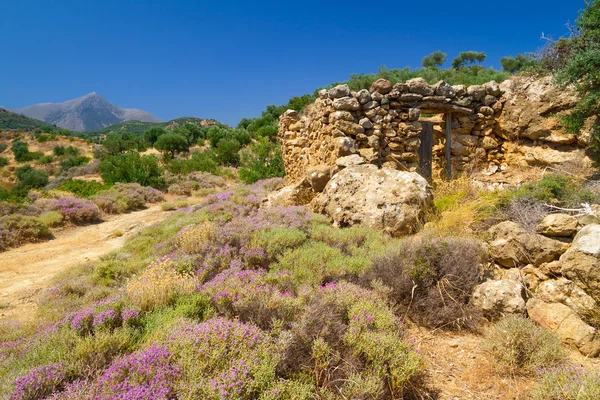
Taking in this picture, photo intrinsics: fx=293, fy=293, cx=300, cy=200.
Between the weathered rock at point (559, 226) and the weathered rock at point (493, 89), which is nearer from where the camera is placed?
the weathered rock at point (559, 226)

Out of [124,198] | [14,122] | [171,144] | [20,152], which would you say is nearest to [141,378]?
[124,198]

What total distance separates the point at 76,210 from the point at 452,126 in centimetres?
1187

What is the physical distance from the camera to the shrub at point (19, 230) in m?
7.30

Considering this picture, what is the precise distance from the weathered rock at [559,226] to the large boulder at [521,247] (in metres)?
0.15

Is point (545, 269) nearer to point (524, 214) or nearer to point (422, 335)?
point (524, 214)

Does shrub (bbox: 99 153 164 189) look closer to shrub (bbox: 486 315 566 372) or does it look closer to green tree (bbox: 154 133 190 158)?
green tree (bbox: 154 133 190 158)

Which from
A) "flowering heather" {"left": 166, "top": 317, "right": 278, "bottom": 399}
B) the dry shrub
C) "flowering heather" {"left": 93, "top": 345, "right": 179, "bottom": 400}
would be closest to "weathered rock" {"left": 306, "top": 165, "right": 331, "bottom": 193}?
the dry shrub

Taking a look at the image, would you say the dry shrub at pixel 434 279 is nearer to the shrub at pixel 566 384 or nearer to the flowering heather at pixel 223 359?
the shrub at pixel 566 384

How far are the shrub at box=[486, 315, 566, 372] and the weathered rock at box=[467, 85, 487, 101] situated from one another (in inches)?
293

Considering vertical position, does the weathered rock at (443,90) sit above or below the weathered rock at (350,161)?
above

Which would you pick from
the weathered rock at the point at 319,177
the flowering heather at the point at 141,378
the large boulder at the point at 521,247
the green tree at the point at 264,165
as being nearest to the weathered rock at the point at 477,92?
the weathered rock at the point at 319,177

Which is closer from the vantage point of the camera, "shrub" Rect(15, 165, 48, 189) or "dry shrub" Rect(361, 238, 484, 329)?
"dry shrub" Rect(361, 238, 484, 329)

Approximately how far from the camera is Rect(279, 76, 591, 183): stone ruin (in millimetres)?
7121

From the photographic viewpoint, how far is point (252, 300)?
2.81 m
